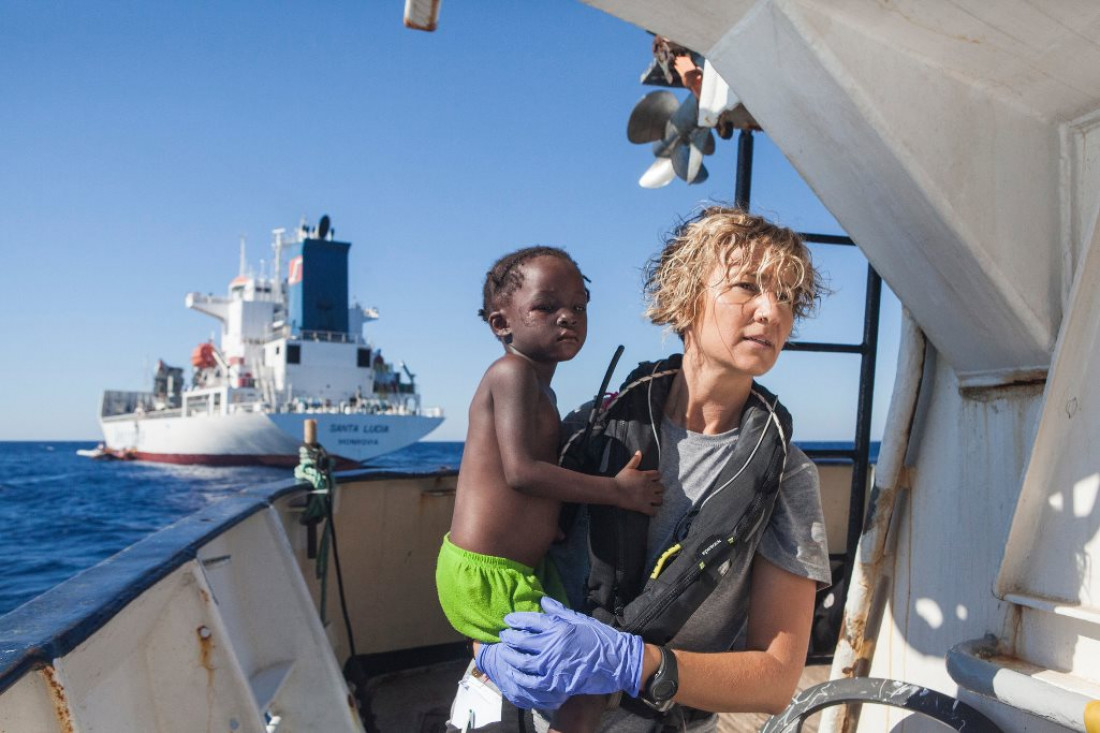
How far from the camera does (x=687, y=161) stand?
445 cm

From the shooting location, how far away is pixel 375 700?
414cm

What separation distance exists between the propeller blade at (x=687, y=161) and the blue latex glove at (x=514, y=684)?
332 cm

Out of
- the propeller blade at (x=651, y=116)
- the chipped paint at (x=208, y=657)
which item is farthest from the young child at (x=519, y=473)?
the propeller blade at (x=651, y=116)

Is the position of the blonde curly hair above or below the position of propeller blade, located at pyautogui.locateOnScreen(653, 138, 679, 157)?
below

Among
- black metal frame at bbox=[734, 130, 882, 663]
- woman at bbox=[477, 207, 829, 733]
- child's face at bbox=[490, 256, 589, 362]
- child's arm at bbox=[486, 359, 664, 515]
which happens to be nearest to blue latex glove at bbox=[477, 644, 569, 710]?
woman at bbox=[477, 207, 829, 733]

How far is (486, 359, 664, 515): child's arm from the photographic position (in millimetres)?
1611

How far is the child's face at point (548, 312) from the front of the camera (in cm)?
195

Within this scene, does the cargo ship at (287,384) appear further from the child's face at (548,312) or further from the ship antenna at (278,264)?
the child's face at (548,312)

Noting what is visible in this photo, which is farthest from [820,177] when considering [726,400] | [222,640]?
[222,640]

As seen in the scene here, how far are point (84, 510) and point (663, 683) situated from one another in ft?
91.2

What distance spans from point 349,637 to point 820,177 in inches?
141

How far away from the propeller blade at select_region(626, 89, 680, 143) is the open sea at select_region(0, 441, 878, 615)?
2.44 m

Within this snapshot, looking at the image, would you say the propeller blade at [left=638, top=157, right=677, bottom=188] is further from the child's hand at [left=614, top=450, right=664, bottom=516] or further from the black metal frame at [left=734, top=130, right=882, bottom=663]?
the child's hand at [left=614, top=450, right=664, bottom=516]

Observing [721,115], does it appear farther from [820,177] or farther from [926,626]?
[926,626]
